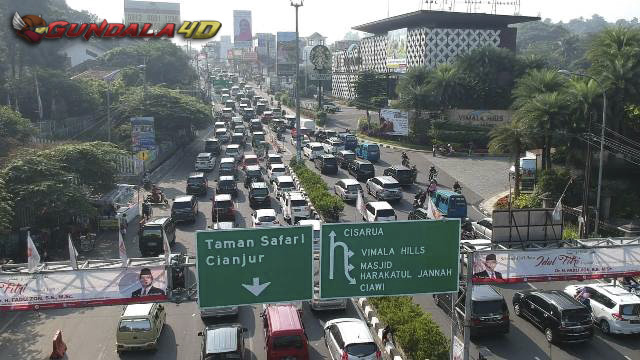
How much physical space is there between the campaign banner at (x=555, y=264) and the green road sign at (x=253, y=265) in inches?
191

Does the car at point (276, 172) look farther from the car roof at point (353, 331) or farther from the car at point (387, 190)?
the car roof at point (353, 331)

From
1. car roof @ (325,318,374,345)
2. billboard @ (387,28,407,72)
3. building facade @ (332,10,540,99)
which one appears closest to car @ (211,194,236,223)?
car roof @ (325,318,374,345)

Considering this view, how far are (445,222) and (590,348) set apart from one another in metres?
9.42

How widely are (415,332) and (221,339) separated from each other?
18.4 ft

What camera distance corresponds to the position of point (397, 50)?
8375cm

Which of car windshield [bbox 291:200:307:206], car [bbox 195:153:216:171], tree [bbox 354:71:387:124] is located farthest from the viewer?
tree [bbox 354:71:387:124]

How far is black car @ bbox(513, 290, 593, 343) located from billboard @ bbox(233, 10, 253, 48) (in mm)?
183364

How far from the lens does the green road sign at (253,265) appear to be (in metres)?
12.8

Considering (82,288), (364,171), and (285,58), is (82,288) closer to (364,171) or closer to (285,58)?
(364,171)

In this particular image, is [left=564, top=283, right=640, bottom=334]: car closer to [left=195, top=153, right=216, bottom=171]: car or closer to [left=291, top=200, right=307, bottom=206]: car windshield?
[left=291, top=200, right=307, bottom=206]: car windshield

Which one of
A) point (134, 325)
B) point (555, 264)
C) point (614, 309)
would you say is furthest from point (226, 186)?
point (555, 264)

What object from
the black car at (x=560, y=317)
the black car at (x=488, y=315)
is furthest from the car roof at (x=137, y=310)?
the black car at (x=560, y=317)

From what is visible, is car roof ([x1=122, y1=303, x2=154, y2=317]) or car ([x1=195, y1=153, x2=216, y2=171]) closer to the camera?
car roof ([x1=122, y1=303, x2=154, y2=317])

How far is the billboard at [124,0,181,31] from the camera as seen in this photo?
414ft
